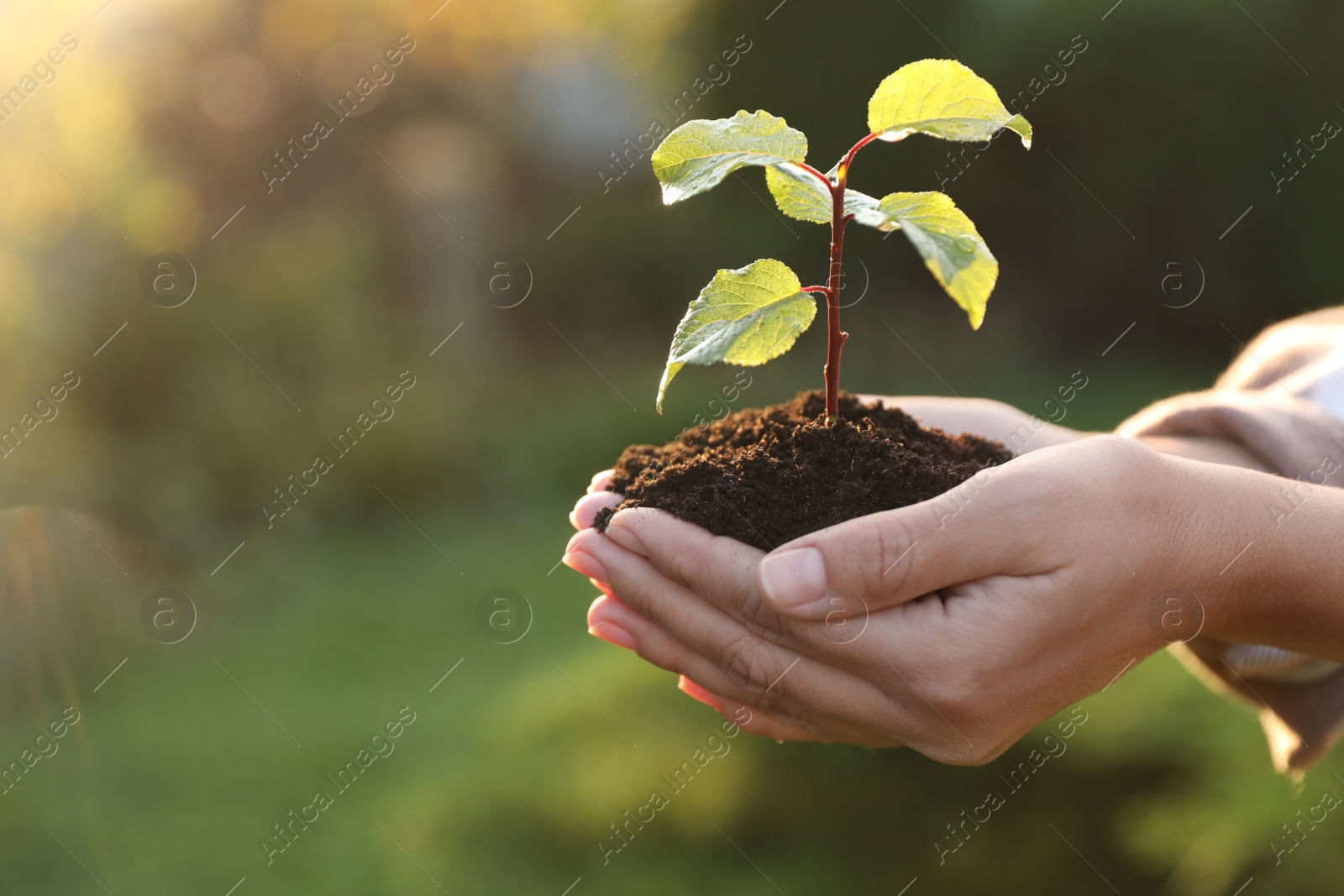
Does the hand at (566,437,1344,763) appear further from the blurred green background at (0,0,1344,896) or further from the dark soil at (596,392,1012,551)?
the blurred green background at (0,0,1344,896)

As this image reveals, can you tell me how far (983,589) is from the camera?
4.61 feet

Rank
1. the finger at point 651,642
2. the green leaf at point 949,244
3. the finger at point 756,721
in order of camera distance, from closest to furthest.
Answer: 1. the green leaf at point 949,244
2. the finger at point 651,642
3. the finger at point 756,721

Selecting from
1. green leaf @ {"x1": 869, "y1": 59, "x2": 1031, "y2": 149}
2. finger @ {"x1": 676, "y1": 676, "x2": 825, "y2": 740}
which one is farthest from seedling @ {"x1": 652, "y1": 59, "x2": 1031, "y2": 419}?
finger @ {"x1": 676, "y1": 676, "x2": 825, "y2": 740}

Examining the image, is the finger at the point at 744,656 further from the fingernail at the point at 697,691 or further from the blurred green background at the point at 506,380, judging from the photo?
the blurred green background at the point at 506,380

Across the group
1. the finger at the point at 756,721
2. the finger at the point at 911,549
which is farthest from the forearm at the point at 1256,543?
the finger at the point at 756,721

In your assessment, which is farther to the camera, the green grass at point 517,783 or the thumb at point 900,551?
the green grass at point 517,783

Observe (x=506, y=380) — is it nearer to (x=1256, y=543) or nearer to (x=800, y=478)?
(x=800, y=478)

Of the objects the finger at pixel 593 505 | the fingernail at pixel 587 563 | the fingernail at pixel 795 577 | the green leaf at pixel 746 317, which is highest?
the green leaf at pixel 746 317

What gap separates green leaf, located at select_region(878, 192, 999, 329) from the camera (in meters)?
1.27

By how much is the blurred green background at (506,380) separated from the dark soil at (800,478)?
1.71 m

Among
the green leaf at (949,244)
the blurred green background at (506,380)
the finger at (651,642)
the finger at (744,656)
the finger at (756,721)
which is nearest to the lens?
the green leaf at (949,244)

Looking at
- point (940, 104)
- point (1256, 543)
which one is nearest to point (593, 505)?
point (940, 104)

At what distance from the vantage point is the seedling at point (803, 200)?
4.35 feet

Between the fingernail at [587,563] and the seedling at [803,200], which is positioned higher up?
the seedling at [803,200]
